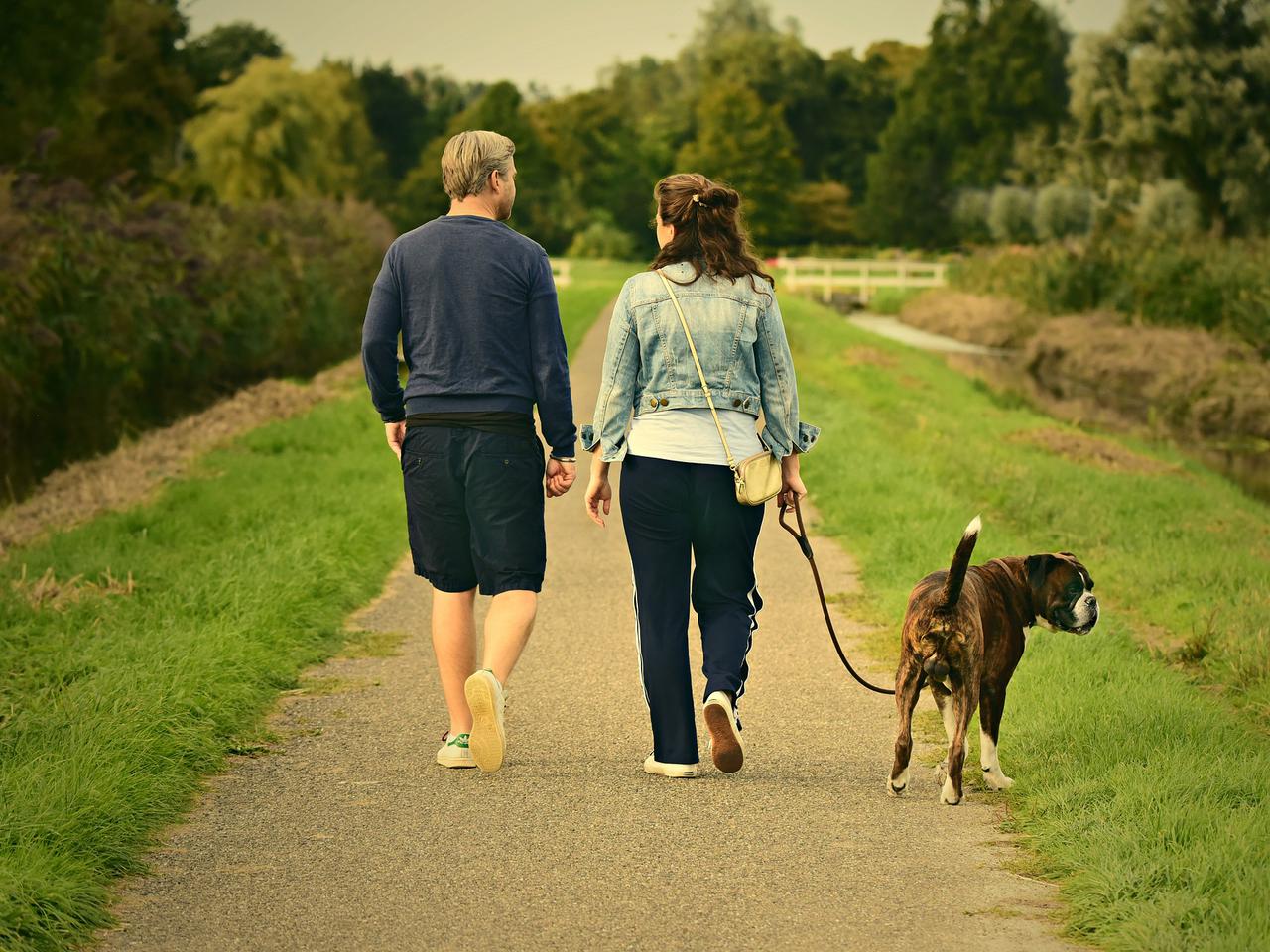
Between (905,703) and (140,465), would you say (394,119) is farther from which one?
(905,703)

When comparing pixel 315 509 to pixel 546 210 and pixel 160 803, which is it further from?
pixel 546 210

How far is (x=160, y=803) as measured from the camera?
4879mm

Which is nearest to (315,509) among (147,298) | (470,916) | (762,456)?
(762,456)

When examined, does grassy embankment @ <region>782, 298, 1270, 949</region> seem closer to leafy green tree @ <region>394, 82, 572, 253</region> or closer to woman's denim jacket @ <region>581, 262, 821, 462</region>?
woman's denim jacket @ <region>581, 262, 821, 462</region>

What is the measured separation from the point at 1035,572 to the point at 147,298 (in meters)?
15.7

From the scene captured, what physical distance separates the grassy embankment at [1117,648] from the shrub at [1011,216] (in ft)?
183

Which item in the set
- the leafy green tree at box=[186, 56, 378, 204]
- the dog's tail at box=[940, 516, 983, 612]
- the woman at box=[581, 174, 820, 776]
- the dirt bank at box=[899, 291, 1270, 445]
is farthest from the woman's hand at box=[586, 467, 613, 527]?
the leafy green tree at box=[186, 56, 378, 204]

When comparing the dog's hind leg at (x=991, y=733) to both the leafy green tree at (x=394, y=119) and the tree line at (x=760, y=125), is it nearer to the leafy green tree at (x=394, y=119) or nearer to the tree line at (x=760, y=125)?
the tree line at (x=760, y=125)

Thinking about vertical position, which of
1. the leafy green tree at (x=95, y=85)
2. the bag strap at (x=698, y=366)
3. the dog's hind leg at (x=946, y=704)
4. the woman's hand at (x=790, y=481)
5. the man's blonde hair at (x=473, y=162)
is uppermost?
the leafy green tree at (x=95, y=85)

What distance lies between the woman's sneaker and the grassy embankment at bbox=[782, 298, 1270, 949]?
1.62 meters

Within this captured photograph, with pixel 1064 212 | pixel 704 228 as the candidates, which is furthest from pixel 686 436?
pixel 1064 212

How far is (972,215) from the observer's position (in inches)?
3041

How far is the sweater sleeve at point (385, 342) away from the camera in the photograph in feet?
17.5

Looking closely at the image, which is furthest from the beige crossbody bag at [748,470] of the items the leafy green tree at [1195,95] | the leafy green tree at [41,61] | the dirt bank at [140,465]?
the leafy green tree at [1195,95]
